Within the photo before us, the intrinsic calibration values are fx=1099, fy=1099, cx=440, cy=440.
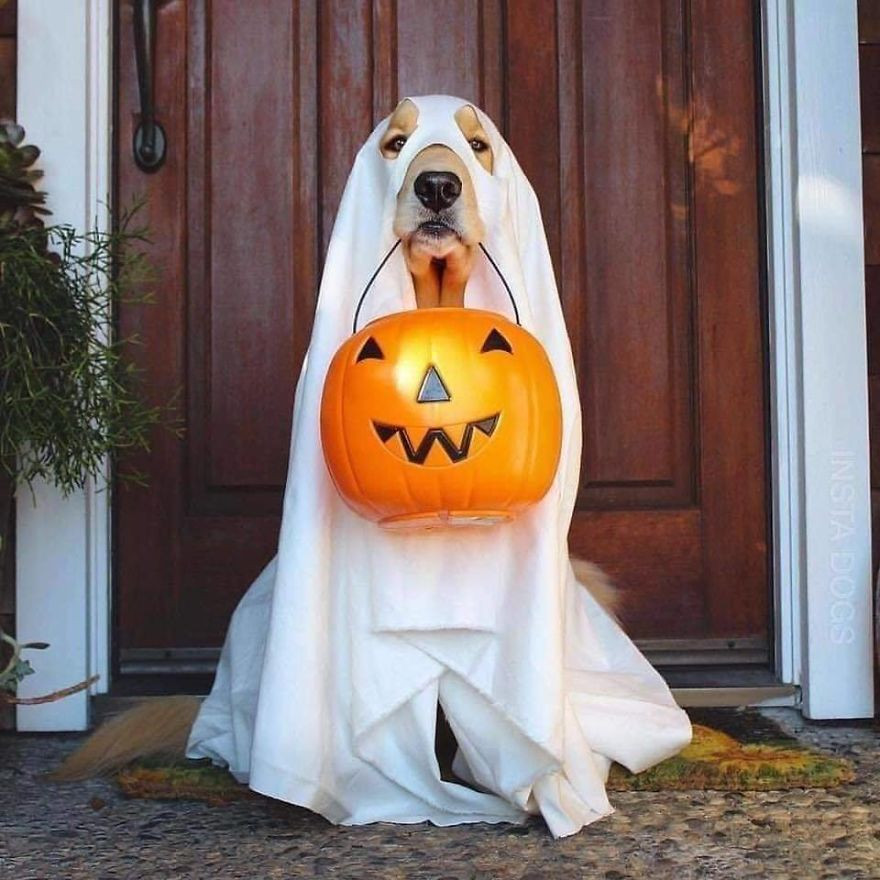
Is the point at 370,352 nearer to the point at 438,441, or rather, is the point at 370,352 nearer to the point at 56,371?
the point at 438,441

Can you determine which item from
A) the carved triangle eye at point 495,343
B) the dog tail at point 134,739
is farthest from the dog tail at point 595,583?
the dog tail at point 134,739

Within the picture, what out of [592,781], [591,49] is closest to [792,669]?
[592,781]

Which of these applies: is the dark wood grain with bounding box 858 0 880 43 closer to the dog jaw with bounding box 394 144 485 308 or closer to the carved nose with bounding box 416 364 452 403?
the dog jaw with bounding box 394 144 485 308

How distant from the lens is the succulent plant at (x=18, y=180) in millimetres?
2357

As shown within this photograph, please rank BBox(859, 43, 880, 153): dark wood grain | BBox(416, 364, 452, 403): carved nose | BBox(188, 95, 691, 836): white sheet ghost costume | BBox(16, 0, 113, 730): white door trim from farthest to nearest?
BBox(859, 43, 880, 153): dark wood grain
BBox(16, 0, 113, 730): white door trim
BBox(188, 95, 691, 836): white sheet ghost costume
BBox(416, 364, 452, 403): carved nose

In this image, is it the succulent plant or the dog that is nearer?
the dog

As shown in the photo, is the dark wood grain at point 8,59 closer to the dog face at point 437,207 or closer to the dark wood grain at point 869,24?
the dog face at point 437,207

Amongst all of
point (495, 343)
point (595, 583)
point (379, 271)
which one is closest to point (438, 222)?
point (379, 271)

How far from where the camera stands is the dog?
1836 mm

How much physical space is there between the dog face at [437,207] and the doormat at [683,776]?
3.14 feet

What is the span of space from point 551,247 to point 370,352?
3.89 ft

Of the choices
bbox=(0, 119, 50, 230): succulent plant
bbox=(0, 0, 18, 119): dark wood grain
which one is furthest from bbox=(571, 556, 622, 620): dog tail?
bbox=(0, 0, 18, 119): dark wood grain

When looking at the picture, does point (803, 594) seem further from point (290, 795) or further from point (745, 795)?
point (290, 795)

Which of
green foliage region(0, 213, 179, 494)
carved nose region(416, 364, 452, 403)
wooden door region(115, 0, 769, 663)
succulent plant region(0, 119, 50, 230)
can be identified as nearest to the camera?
carved nose region(416, 364, 452, 403)
